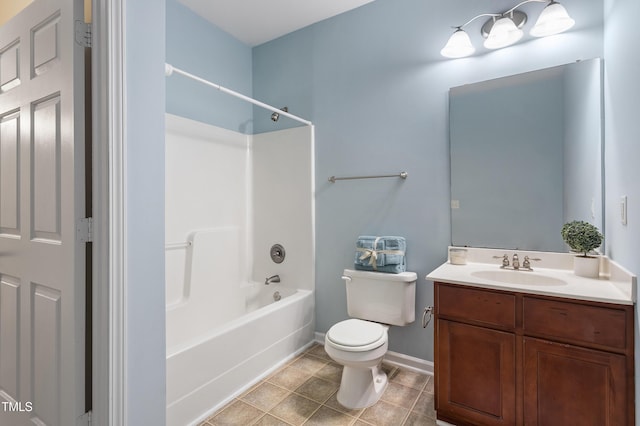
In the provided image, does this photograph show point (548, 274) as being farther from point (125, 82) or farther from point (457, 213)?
point (125, 82)

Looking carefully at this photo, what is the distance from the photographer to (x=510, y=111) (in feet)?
6.45

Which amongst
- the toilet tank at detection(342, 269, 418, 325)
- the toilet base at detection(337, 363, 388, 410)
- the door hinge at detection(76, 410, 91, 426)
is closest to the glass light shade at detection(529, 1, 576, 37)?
the toilet tank at detection(342, 269, 418, 325)

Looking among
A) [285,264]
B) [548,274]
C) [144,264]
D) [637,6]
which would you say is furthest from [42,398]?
[637,6]

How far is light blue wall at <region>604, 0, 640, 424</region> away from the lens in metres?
1.25

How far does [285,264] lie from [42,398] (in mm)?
1780

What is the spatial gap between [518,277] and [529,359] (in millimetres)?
489

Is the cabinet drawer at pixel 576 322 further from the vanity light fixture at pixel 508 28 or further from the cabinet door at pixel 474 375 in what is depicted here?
the vanity light fixture at pixel 508 28

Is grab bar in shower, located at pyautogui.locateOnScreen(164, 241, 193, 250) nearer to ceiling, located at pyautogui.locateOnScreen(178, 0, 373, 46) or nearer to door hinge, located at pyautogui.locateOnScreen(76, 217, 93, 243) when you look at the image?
door hinge, located at pyautogui.locateOnScreen(76, 217, 93, 243)

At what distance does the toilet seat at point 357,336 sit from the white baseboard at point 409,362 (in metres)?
0.52

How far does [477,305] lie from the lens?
5.18 feet

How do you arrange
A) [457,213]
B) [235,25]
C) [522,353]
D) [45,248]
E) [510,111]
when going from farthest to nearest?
[235,25] → [457,213] → [510,111] → [522,353] → [45,248]

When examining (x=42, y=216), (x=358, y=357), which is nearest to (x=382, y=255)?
(x=358, y=357)

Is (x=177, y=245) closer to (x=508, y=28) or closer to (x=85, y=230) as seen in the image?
(x=85, y=230)

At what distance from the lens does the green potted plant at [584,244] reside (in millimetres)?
1617
